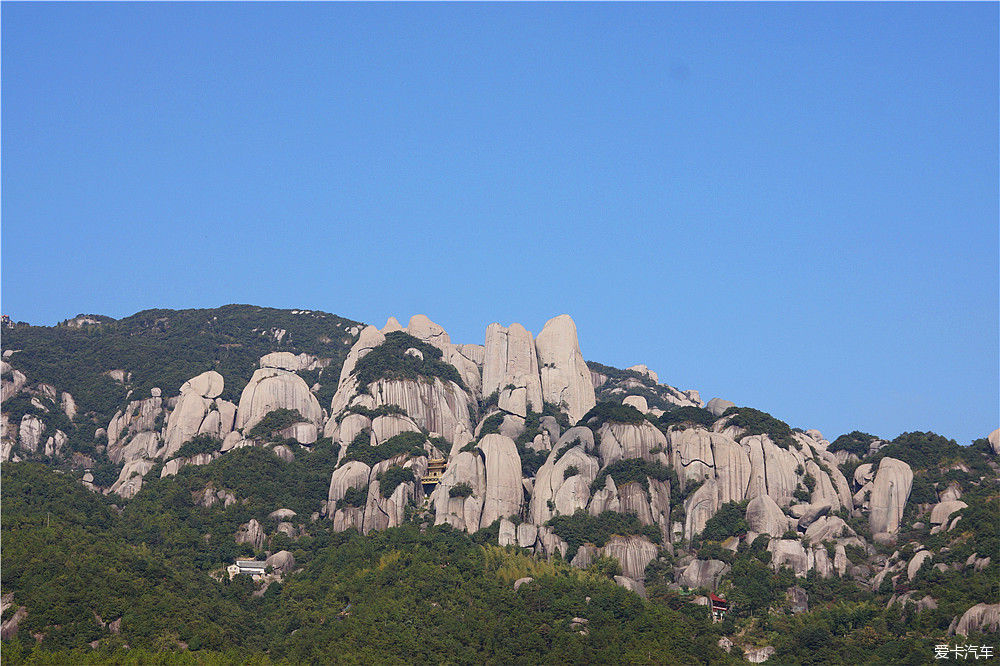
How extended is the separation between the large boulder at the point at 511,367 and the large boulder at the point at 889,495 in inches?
1094

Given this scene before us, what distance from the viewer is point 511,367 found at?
108562 mm

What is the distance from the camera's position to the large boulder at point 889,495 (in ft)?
271

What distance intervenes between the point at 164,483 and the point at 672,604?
33.1 m

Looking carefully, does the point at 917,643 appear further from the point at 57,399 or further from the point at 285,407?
the point at 57,399

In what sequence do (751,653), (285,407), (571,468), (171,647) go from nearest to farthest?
(171,647)
(751,653)
(571,468)
(285,407)

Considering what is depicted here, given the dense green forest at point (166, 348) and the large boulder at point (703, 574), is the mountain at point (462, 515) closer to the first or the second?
the large boulder at point (703, 574)

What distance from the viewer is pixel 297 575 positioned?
7888 centimetres

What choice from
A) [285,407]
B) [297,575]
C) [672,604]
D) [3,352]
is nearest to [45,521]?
[297,575]

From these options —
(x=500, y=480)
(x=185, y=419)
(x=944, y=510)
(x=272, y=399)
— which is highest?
(x=272, y=399)

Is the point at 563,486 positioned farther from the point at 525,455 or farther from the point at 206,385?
the point at 206,385

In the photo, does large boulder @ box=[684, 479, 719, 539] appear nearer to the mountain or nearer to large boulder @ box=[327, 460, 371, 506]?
the mountain

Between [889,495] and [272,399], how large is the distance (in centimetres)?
4084

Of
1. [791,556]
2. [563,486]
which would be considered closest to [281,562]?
[563,486]

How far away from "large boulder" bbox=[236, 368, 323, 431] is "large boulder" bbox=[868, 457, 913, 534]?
37.3m
